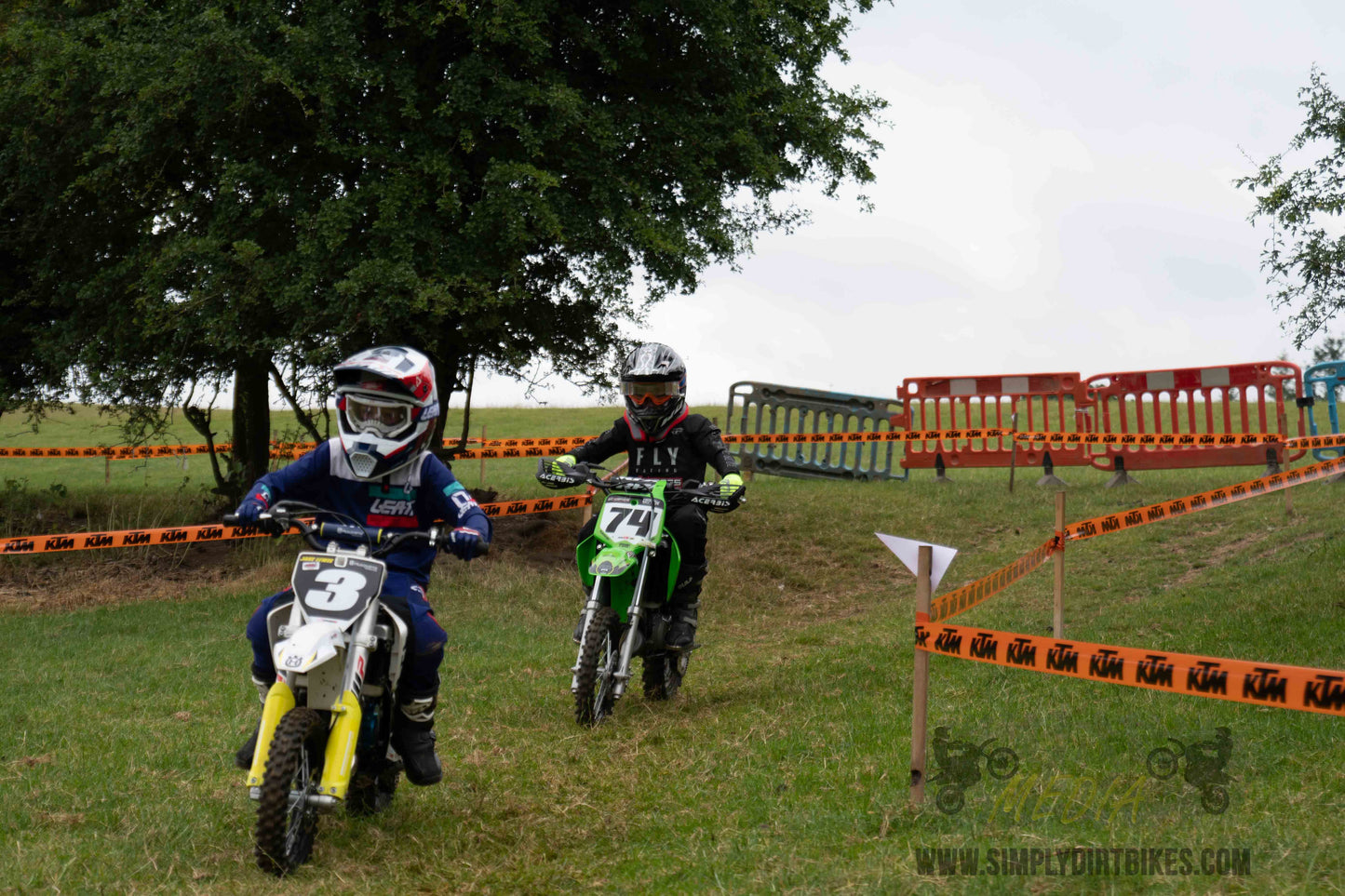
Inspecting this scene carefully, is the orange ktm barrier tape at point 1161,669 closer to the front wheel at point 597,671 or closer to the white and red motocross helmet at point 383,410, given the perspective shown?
the white and red motocross helmet at point 383,410

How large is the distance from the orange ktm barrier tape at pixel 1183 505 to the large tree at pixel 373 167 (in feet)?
21.7

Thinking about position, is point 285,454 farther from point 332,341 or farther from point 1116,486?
point 1116,486

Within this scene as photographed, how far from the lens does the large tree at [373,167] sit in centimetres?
1343

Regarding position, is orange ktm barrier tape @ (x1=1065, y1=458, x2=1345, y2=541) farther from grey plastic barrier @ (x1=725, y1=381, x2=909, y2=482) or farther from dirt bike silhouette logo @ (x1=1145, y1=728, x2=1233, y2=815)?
grey plastic barrier @ (x1=725, y1=381, x2=909, y2=482)

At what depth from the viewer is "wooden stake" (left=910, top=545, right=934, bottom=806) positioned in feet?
17.1

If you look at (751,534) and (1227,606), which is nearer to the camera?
(1227,606)

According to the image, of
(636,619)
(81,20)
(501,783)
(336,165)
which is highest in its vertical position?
(81,20)

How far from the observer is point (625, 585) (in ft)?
25.4

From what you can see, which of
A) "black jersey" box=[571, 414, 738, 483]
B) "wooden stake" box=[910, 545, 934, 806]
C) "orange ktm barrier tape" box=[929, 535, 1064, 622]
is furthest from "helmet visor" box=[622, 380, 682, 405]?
"wooden stake" box=[910, 545, 934, 806]

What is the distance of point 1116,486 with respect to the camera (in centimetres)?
1756

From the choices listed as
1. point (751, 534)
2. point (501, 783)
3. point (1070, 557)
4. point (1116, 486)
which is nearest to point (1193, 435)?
point (1116, 486)

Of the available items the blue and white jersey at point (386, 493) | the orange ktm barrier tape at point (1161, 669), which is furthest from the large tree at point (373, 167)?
the orange ktm barrier tape at point (1161, 669)

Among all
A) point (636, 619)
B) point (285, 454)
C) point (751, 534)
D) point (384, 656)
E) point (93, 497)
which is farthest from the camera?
point (93, 497)

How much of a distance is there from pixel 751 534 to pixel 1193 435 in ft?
21.3
